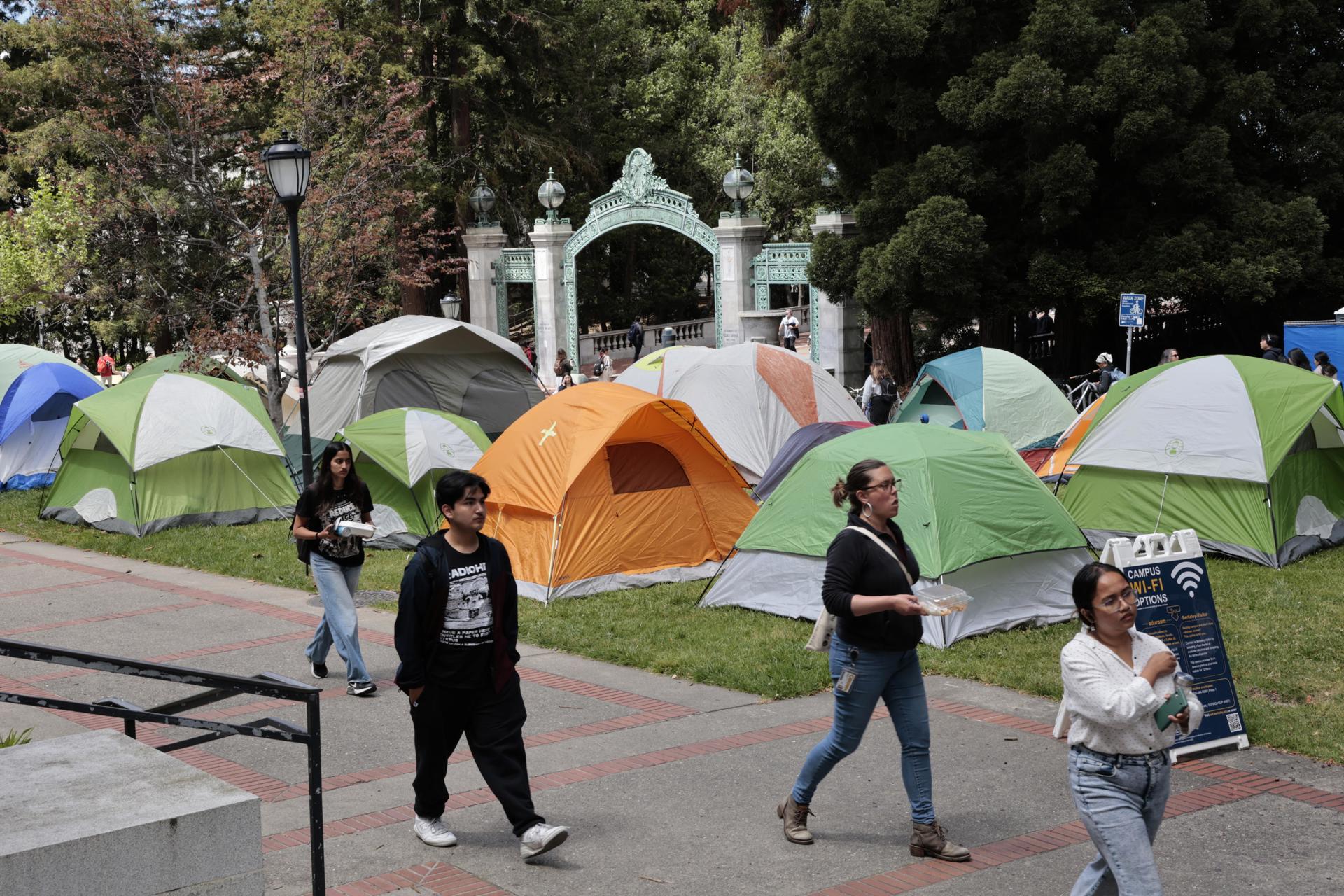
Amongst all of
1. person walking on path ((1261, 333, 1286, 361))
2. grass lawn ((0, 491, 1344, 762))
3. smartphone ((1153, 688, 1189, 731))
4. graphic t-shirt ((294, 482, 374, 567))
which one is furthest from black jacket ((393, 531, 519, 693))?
person walking on path ((1261, 333, 1286, 361))

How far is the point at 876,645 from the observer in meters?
6.00

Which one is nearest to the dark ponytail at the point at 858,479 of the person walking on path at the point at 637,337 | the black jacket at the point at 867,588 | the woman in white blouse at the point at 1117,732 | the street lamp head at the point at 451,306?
the black jacket at the point at 867,588

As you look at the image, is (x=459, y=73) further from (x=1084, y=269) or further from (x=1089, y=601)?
(x=1089, y=601)

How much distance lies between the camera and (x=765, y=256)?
1010 inches

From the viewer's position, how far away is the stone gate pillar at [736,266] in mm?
25578

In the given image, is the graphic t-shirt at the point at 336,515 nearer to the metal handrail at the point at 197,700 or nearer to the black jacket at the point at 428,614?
the black jacket at the point at 428,614

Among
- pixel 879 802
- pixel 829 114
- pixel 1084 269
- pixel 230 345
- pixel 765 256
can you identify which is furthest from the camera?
pixel 765 256

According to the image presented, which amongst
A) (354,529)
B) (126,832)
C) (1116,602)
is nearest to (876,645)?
(1116,602)

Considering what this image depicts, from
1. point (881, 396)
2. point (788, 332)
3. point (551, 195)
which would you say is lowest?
point (881, 396)

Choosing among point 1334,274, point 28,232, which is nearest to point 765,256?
point 1334,274

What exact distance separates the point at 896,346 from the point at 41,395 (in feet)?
48.0

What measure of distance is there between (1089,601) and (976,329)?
26116 mm

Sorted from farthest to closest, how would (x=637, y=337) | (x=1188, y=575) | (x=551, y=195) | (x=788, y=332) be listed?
1. (x=637, y=337)
2. (x=788, y=332)
3. (x=551, y=195)
4. (x=1188, y=575)

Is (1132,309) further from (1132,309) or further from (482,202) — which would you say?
(482,202)
